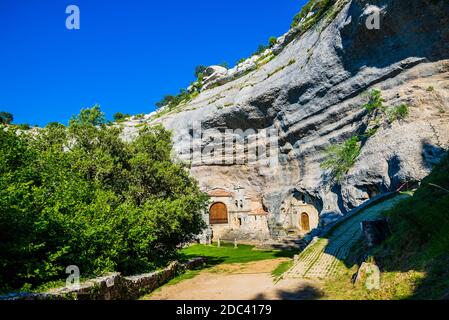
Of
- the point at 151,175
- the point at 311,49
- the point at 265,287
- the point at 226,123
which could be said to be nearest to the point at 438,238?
the point at 265,287

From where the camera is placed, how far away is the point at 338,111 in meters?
33.9

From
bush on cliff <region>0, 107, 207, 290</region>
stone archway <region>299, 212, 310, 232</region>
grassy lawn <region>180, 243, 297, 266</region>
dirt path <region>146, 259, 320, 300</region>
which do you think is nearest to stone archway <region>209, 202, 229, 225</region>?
stone archway <region>299, 212, 310, 232</region>

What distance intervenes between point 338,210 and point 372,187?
4.57 m

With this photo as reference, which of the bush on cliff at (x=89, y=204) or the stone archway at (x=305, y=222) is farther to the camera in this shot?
the stone archway at (x=305, y=222)

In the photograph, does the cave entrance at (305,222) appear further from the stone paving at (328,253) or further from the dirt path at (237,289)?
the dirt path at (237,289)

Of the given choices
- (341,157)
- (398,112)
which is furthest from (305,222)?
(398,112)

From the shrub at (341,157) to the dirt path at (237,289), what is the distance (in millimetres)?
18774

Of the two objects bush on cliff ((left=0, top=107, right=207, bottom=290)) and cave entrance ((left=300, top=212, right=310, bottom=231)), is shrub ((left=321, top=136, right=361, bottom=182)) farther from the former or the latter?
bush on cliff ((left=0, top=107, right=207, bottom=290))

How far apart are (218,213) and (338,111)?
76.3 ft

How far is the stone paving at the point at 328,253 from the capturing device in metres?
12.8

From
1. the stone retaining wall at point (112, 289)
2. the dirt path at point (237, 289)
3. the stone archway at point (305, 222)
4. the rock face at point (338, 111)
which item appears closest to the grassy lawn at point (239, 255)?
the rock face at point (338, 111)

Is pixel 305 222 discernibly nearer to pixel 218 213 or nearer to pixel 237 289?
pixel 218 213

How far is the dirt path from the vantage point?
10.3 meters
